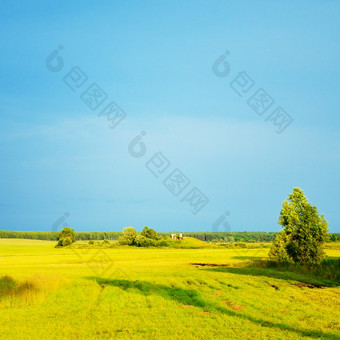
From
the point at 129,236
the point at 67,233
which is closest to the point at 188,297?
the point at 129,236

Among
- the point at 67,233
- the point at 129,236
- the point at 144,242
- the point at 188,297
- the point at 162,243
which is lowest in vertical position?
the point at 67,233

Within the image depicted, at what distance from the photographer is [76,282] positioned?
83.7 feet

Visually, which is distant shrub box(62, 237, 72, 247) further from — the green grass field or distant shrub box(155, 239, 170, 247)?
the green grass field

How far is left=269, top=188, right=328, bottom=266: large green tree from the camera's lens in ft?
114

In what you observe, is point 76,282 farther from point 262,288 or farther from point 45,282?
point 262,288

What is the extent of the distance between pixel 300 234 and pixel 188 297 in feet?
60.8

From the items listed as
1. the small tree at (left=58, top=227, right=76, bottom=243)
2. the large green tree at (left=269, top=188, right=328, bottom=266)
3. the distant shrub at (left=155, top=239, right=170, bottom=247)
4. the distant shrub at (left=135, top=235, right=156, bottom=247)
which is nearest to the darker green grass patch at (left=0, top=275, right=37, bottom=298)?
the large green tree at (left=269, top=188, right=328, bottom=266)

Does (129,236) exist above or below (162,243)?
below

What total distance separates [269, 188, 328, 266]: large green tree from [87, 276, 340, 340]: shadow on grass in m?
16.5

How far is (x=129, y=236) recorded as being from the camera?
12025 cm

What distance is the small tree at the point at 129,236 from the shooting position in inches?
4719

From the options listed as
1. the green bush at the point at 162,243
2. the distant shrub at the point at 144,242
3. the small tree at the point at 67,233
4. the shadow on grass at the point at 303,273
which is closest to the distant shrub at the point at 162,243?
the green bush at the point at 162,243

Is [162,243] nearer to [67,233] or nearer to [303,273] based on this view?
[67,233]

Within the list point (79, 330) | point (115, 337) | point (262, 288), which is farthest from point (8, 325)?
point (262, 288)
